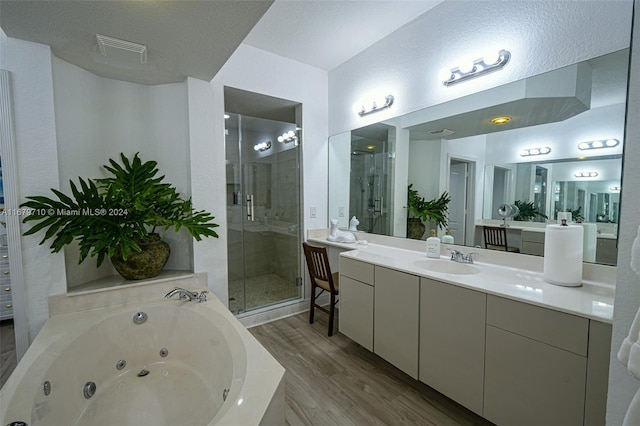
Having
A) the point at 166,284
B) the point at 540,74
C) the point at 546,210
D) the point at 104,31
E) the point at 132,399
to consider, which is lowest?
the point at 132,399

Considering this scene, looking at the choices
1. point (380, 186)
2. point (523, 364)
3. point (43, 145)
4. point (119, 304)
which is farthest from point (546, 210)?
point (43, 145)

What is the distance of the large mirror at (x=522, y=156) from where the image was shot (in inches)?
55.6

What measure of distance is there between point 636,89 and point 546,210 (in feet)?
3.10

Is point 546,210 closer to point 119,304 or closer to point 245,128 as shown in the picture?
point 245,128

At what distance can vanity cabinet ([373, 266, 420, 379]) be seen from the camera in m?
1.71

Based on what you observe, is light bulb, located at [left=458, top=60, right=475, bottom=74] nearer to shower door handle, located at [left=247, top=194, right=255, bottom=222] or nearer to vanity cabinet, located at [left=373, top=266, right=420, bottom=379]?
vanity cabinet, located at [left=373, top=266, right=420, bottom=379]

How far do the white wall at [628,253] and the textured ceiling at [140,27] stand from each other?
158cm

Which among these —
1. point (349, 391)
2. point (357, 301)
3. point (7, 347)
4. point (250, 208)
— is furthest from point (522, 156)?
point (7, 347)

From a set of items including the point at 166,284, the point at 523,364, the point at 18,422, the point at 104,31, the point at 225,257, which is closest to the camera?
the point at 18,422

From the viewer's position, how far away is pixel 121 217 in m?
1.90

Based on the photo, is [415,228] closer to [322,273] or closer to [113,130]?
[322,273]

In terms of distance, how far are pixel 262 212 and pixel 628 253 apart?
2847mm

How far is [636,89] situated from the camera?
874mm

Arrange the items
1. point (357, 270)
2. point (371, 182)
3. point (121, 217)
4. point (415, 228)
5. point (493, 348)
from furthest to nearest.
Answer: point (371, 182)
point (415, 228)
point (357, 270)
point (121, 217)
point (493, 348)
